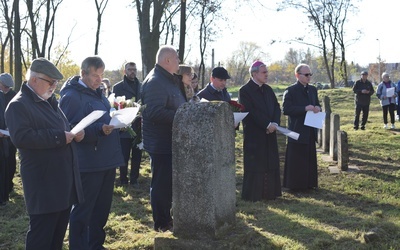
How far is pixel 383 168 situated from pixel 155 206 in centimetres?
609

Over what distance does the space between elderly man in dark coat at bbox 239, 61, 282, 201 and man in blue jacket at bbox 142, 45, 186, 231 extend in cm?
187

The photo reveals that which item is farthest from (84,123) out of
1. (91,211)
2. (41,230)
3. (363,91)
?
(363,91)

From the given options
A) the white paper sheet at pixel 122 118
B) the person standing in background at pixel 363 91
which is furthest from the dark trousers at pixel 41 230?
the person standing in background at pixel 363 91

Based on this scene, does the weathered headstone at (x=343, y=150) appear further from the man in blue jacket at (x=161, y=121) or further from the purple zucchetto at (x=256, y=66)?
the man in blue jacket at (x=161, y=121)

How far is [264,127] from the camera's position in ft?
23.7

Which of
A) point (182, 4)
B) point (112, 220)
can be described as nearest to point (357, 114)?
point (182, 4)

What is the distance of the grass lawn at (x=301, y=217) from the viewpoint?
509 cm

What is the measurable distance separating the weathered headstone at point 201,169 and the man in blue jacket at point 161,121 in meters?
0.78

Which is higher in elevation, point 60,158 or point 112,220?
point 60,158

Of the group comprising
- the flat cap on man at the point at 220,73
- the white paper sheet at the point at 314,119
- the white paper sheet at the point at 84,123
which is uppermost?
the flat cap on man at the point at 220,73

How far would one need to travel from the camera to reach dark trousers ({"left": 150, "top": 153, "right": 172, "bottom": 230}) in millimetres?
5629

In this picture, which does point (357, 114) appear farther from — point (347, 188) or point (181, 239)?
point (181, 239)

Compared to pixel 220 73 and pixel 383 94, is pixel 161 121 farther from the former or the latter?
pixel 383 94

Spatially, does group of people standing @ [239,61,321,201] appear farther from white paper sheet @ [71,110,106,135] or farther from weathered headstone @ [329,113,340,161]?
weathered headstone @ [329,113,340,161]
